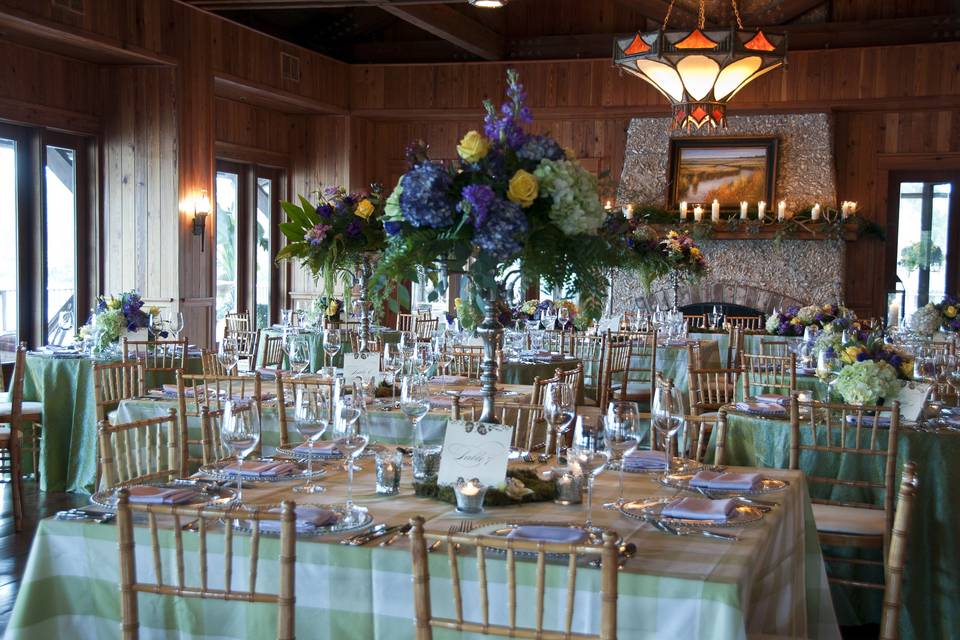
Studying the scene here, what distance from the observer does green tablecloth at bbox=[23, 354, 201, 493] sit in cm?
641

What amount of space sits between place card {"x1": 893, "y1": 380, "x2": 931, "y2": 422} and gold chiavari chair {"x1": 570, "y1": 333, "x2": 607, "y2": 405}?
143 inches

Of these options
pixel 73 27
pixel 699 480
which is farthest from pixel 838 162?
pixel 699 480

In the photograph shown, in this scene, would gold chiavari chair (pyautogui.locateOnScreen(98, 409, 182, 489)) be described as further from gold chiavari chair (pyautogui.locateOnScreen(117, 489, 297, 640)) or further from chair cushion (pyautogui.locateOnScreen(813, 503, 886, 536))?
chair cushion (pyautogui.locateOnScreen(813, 503, 886, 536))

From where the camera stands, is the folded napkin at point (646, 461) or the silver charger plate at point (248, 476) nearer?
the silver charger plate at point (248, 476)

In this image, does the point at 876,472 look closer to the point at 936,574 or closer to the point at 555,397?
the point at 936,574

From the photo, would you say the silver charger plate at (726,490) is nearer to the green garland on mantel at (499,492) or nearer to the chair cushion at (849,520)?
the green garland on mantel at (499,492)

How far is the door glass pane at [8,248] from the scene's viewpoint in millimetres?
9531

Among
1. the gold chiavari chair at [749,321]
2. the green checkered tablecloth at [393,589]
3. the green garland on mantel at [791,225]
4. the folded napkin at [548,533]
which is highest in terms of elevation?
the green garland on mantel at [791,225]

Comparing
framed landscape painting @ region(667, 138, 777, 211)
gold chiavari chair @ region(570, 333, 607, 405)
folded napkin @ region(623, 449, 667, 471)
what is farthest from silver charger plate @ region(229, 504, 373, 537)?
framed landscape painting @ region(667, 138, 777, 211)

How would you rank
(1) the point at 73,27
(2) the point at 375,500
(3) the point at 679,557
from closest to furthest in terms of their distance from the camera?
(3) the point at 679,557
(2) the point at 375,500
(1) the point at 73,27

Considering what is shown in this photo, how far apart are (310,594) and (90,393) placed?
4.62 meters

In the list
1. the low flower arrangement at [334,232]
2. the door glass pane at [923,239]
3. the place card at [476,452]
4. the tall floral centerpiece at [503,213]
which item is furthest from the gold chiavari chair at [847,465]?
the door glass pane at [923,239]

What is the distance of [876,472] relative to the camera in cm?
439

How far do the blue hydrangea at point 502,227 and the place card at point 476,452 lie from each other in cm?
48
